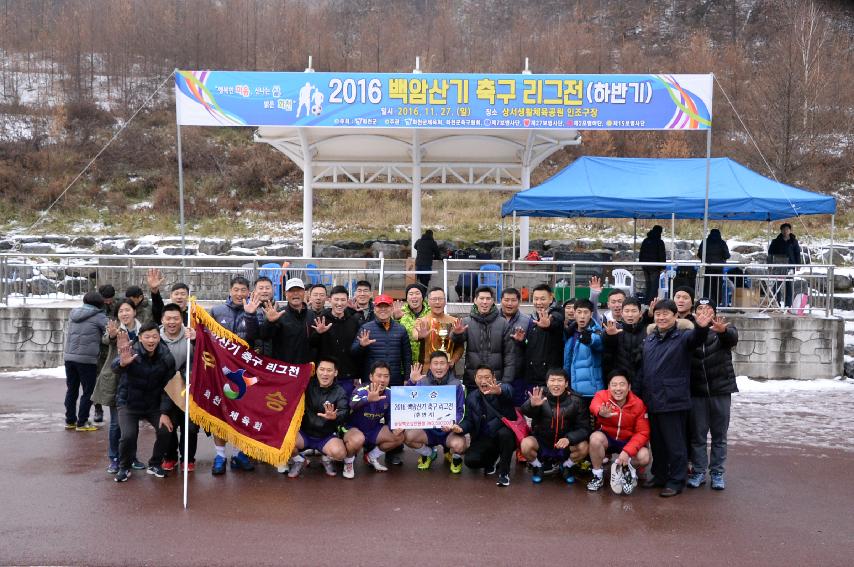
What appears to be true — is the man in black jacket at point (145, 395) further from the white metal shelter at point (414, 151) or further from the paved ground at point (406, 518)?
the white metal shelter at point (414, 151)

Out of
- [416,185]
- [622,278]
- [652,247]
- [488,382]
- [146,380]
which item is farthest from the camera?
[416,185]

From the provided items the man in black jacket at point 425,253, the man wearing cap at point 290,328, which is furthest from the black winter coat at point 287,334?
the man in black jacket at point 425,253

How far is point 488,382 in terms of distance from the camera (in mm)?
6922

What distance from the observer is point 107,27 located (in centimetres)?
4628

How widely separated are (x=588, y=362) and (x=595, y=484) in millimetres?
1093

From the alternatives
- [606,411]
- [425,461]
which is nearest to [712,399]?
[606,411]

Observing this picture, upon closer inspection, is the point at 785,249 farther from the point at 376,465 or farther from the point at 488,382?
the point at 376,465

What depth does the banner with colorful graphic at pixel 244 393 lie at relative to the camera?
6.69 metres

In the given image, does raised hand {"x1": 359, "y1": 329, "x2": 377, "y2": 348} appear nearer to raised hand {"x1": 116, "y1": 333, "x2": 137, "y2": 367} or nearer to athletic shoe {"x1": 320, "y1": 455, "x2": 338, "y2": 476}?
→ athletic shoe {"x1": 320, "y1": 455, "x2": 338, "y2": 476}

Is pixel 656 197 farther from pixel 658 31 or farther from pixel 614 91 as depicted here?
pixel 658 31

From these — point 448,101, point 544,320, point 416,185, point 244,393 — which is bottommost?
point 244,393

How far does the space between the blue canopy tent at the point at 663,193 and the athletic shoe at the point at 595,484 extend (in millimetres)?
7423

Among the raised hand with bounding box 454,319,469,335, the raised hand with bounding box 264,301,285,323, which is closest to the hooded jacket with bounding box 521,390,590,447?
the raised hand with bounding box 454,319,469,335

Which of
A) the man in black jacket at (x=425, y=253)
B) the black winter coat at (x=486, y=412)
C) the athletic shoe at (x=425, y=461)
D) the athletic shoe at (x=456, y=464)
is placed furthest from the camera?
the man in black jacket at (x=425, y=253)
